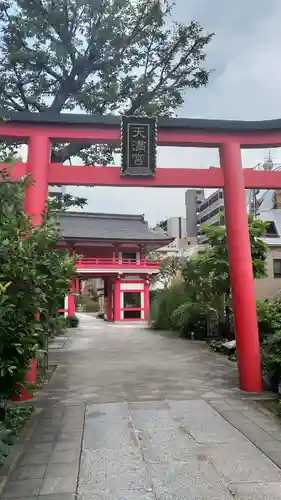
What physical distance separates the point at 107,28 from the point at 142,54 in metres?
1.38

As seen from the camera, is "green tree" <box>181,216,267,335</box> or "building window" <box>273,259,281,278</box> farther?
"building window" <box>273,259,281,278</box>

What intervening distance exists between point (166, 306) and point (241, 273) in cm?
1242

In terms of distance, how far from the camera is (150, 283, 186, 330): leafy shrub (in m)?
17.5

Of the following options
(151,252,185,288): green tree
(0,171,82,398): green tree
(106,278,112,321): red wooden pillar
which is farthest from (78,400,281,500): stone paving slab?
(106,278,112,321): red wooden pillar

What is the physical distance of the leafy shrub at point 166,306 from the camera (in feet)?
57.6

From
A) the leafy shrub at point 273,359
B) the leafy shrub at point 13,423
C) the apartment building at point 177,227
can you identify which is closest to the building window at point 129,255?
the leafy shrub at point 273,359

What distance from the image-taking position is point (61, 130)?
6.80 m

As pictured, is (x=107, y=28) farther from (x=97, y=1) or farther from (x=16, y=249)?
(x=16, y=249)

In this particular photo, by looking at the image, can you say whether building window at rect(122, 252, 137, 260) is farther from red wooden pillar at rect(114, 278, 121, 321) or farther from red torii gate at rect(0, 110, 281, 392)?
red torii gate at rect(0, 110, 281, 392)

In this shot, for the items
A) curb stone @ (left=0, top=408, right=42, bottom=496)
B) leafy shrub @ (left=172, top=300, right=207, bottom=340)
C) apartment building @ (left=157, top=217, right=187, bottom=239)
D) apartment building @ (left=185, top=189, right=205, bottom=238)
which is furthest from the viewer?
apartment building @ (left=157, top=217, right=187, bottom=239)

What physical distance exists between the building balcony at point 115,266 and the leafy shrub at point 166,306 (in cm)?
433

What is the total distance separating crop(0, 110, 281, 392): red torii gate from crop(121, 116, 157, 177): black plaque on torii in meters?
0.16

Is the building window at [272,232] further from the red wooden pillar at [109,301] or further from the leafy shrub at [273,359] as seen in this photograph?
the leafy shrub at [273,359]

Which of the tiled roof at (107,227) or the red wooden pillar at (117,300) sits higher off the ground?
the tiled roof at (107,227)
